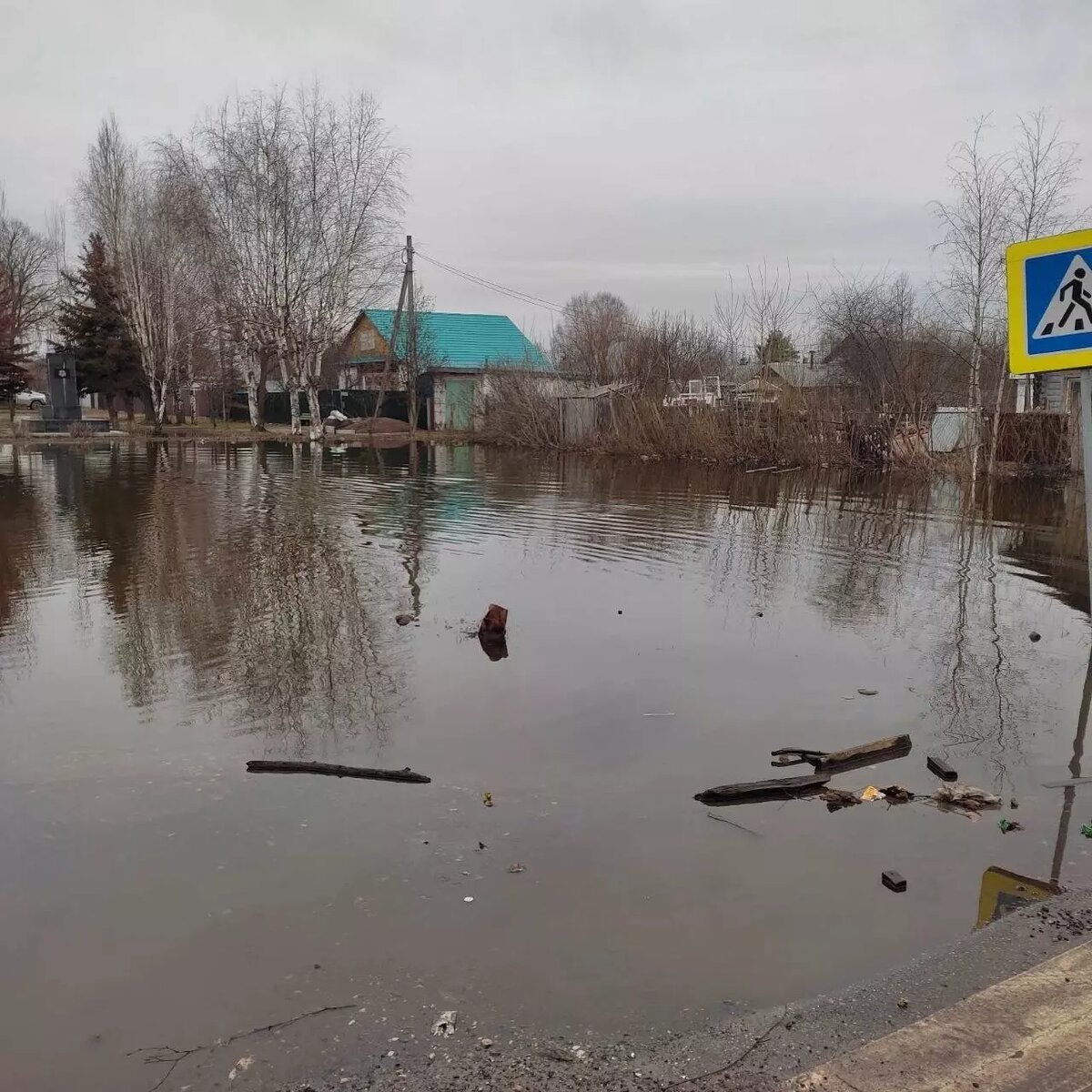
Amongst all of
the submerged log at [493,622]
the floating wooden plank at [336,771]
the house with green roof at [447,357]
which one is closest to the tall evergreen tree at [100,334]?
the house with green roof at [447,357]

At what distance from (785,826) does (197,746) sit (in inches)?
134

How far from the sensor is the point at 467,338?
175ft

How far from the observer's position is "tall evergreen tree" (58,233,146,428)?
45719mm

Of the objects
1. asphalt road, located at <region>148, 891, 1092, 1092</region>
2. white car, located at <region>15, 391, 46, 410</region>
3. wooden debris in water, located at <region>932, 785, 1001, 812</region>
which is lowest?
asphalt road, located at <region>148, 891, 1092, 1092</region>

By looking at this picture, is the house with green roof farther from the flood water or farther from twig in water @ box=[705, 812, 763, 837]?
twig in water @ box=[705, 812, 763, 837]

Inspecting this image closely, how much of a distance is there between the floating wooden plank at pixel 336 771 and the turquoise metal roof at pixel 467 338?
44.0m

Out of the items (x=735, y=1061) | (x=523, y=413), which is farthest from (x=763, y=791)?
(x=523, y=413)

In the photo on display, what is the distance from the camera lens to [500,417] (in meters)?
39.4

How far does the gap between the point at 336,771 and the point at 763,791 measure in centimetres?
233

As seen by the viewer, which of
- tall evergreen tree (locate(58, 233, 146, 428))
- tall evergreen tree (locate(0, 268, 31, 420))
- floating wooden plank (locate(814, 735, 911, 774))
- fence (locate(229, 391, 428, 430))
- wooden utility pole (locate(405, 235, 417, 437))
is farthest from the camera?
fence (locate(229, 391, 428, 430))

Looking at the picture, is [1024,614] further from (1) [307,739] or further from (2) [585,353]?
(2) [585,353]

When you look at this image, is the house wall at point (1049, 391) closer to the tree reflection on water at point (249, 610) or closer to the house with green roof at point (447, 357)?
the house with green roof at point (447, 357)

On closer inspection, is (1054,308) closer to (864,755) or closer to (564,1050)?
(864,755)

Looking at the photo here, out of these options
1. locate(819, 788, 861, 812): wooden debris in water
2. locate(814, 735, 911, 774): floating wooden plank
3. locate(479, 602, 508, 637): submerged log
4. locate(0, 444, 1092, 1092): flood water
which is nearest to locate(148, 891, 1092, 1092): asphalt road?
locate(0, 444, 1092, 1092): flood water
